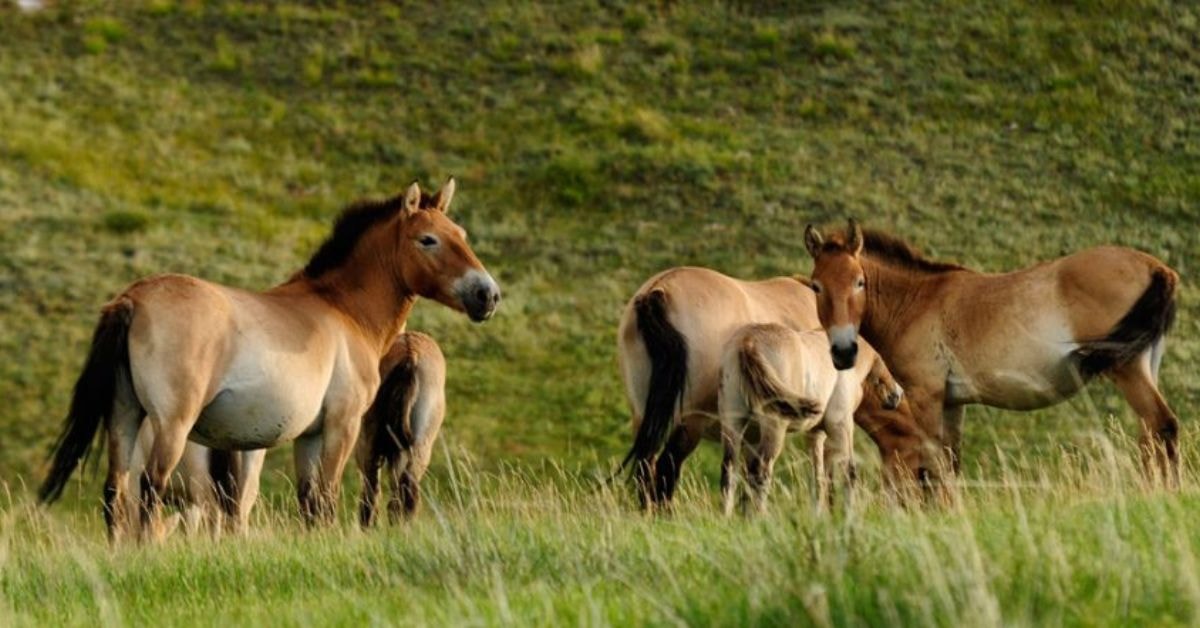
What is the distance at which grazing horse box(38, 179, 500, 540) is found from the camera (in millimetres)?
12070

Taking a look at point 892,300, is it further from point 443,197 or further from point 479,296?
point 443,197

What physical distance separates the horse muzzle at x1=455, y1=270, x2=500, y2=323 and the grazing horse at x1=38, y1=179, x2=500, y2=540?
0.03 ft

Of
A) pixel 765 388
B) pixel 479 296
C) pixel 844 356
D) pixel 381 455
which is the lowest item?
pixel 381 455

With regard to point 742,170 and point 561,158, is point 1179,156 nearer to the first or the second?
point 742,170

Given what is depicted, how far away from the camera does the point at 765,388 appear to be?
520 inches

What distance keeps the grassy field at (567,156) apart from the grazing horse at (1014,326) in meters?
2.69

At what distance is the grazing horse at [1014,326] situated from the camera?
46.3 ft

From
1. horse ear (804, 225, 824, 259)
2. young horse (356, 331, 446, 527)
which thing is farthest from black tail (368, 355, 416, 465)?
horse ear (804, 225, 824, 259)

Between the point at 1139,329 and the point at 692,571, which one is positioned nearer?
the point at 692,571

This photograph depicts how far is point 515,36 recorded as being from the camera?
1848 inches

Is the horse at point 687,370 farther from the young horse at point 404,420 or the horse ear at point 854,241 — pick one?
the young horse at point 404,420

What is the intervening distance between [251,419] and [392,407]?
2925 millimetres

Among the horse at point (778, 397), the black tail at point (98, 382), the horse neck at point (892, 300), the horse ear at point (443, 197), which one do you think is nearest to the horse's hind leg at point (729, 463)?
the horse at point (778, 397)

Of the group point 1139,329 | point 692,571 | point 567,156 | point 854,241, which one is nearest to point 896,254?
point 854,241
